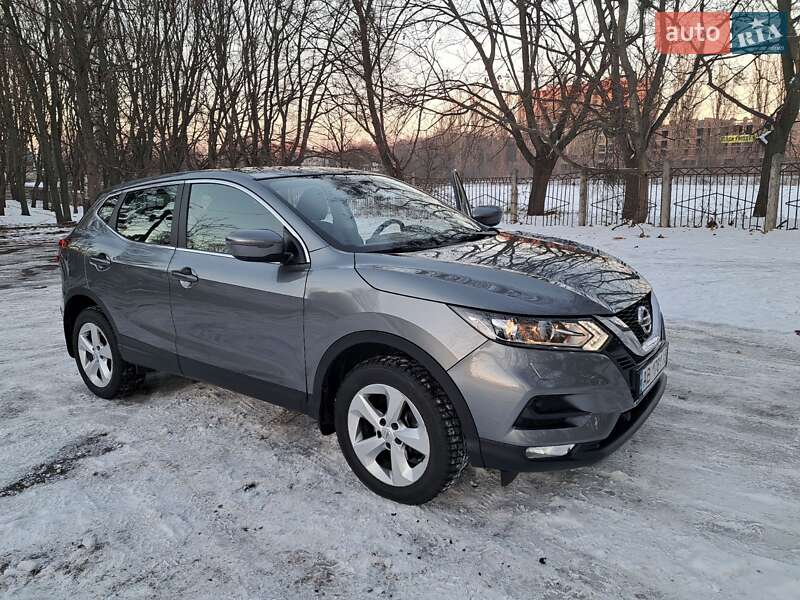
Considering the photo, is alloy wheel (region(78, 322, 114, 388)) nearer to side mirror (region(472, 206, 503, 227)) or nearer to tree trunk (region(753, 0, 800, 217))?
side mirror (region(472, 206, 503, 227))

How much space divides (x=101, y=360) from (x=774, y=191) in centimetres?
1440

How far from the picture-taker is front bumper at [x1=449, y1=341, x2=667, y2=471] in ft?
8.27

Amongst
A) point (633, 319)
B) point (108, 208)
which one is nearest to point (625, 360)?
point (633, 319)

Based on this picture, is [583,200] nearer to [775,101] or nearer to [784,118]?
[784,118]

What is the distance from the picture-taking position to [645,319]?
3.05 m

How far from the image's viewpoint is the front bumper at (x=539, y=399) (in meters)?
2.52

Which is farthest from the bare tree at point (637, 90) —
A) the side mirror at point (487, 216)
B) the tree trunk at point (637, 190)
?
the side mirror at point (487, 216)

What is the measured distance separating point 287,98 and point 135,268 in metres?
17.9

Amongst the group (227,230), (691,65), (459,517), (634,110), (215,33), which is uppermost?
(215,33)

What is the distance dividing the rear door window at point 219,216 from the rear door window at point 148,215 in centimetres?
22

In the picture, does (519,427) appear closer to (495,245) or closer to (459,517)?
(459,517)

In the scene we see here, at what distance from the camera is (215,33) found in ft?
62.4

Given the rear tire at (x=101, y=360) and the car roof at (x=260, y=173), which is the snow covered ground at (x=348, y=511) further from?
the car roof at (x=260, y=173)

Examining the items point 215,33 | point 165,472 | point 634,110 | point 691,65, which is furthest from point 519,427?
point 215,33
